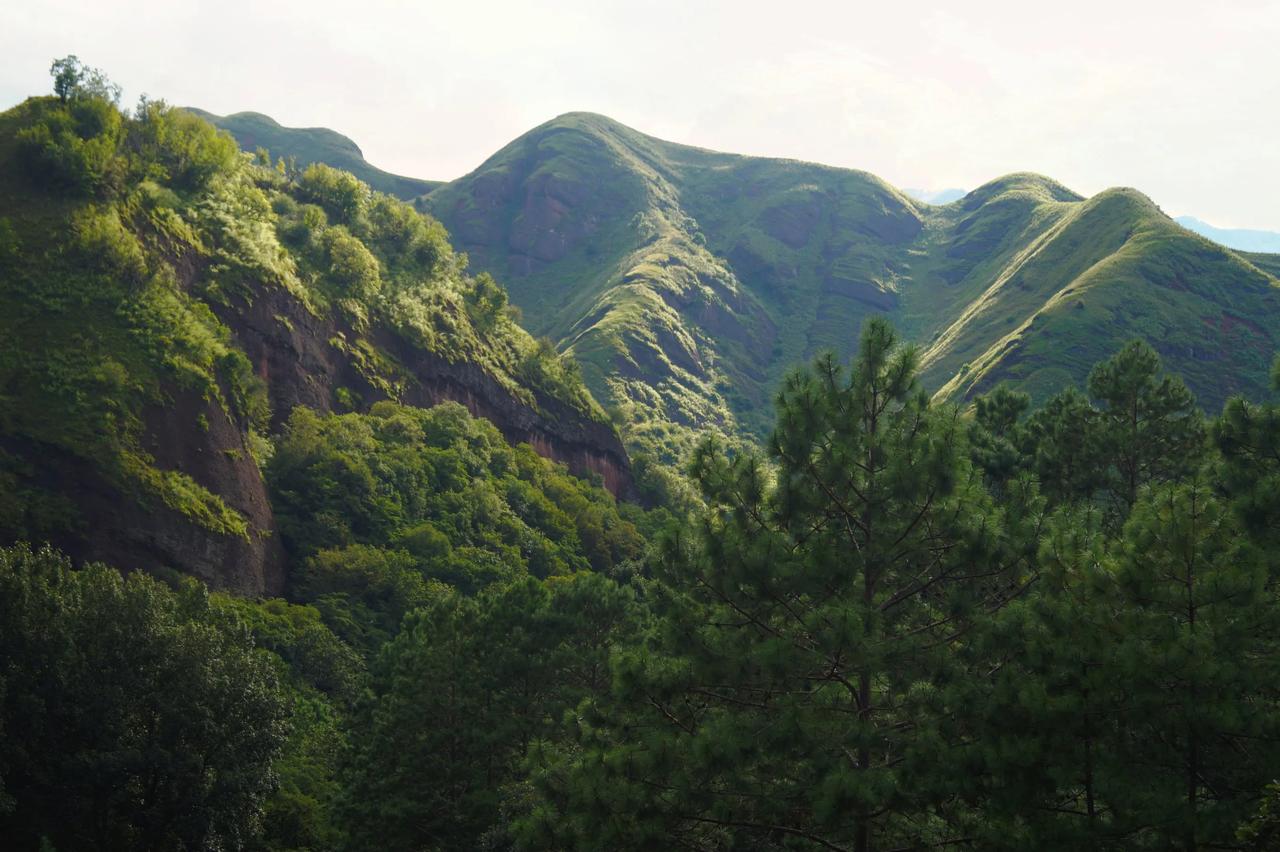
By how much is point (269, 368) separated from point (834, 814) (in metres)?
65.6

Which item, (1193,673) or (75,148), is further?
(75,148)

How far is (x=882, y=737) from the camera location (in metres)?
16.3

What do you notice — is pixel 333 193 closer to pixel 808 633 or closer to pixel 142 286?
pixel 142 286

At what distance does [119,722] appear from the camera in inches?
1198

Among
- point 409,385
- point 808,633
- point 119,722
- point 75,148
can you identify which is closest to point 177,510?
point 119,722

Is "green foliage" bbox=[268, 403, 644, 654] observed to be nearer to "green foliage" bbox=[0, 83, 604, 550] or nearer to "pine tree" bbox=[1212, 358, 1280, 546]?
"green foliage" bbox=[0, 83, 604, 550]

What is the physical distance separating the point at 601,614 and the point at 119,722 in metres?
16.0

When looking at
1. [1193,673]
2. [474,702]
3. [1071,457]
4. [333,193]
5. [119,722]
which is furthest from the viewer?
[333,193]

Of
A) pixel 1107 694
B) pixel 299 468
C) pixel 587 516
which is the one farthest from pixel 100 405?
pixel 1107 694

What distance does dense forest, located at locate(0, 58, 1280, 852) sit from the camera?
1466 cm

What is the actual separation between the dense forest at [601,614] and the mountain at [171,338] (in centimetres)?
30

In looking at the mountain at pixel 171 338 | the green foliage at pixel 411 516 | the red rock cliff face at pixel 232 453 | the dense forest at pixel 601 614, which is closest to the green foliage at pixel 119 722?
the dense forest at pixel 601 614

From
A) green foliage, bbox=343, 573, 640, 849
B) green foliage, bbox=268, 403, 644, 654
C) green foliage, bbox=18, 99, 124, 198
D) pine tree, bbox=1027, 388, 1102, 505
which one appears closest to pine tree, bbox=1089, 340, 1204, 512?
pine tree, bbox=1027, 388, 1102, 505

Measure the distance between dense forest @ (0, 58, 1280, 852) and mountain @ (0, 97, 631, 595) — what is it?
0.99 ft
